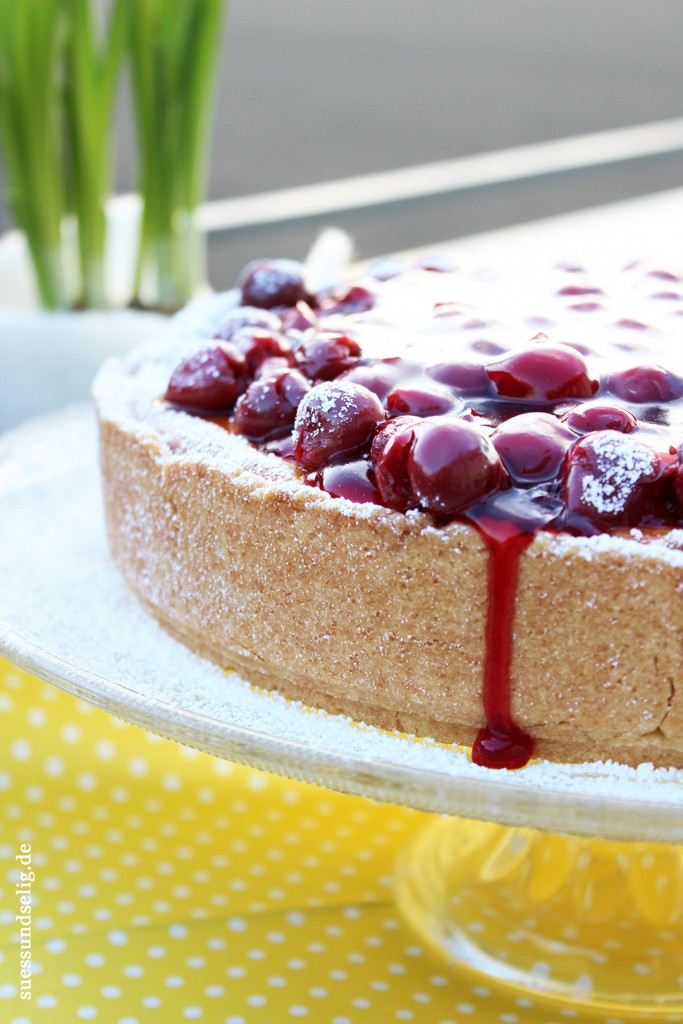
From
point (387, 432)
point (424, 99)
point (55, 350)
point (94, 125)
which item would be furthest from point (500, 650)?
point (424, 99)

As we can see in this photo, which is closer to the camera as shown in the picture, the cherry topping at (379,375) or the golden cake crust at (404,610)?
the golden cake crust at (404,610)

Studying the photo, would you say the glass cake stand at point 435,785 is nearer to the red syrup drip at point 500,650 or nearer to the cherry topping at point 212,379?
the red syrup drip at point 500,650

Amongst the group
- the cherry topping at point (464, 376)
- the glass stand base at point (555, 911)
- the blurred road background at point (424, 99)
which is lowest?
the blurred road background at point (424, 99)

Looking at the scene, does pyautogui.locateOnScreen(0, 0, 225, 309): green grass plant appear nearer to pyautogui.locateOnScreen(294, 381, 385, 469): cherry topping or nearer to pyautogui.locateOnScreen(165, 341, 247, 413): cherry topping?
pyautogui.locateOnScreen(165, 341, 247, 413): cherry topping

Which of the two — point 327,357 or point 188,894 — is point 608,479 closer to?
point 327,357

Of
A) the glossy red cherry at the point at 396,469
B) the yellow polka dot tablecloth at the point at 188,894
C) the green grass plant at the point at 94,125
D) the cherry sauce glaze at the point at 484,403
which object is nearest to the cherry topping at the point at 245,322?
the cherry sauce glaze at the point at 484,403

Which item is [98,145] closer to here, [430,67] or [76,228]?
[76,228]
